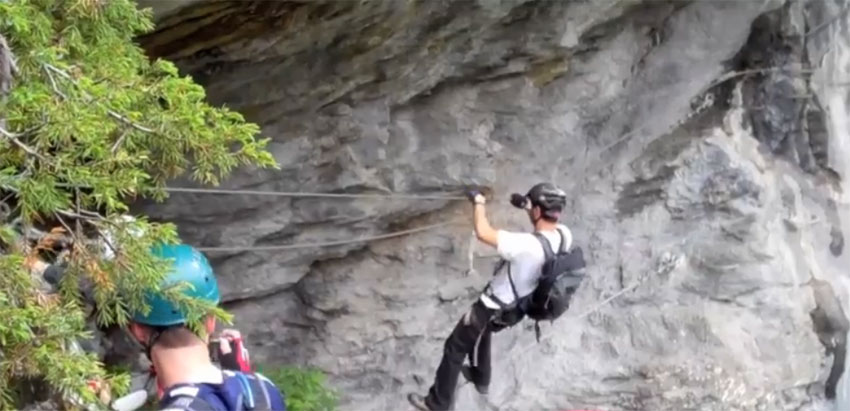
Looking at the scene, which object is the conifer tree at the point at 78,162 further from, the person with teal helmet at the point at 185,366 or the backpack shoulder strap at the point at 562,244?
the backpack shoulder strap at the point at 562,244

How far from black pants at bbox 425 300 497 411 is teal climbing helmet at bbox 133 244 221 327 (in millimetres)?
3133

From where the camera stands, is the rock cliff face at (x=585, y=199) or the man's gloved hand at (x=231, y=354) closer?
the man's gloved hand at (x=231, y=354)

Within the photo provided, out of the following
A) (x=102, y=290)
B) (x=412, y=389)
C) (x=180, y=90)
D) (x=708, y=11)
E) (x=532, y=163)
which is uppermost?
(x=708, y=11)

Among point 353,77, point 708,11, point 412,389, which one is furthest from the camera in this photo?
point 708,11

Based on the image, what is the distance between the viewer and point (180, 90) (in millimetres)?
2604

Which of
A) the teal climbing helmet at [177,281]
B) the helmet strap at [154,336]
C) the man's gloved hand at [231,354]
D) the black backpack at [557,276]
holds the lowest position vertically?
the man's gloved hand at [231,354]

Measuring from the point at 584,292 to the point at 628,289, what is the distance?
1.14 feet

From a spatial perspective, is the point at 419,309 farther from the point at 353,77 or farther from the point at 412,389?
the point at 353,77

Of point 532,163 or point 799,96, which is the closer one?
point 532,163

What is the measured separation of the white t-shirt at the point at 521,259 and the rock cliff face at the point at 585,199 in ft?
4.94

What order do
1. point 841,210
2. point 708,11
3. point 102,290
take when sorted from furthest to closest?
point 841,210
point 708,11
point 102,290

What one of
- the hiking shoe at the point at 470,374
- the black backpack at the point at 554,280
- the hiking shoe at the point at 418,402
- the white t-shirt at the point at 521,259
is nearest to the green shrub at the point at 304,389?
the hiking shoe at the point at 418,402

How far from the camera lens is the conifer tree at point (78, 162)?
7.65 ft

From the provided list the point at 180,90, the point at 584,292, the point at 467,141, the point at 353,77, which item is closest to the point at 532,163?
the point at 467,141
